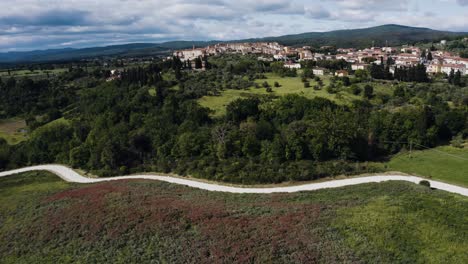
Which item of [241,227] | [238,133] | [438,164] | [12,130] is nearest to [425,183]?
[438,164]

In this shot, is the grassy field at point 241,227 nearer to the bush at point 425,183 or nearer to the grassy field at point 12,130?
the bush at point 425,183

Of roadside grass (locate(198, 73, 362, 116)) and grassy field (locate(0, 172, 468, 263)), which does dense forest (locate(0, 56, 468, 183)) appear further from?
grassy field (locate(0, 172, 468, 263))

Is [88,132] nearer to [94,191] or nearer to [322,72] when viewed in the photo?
[94,191]

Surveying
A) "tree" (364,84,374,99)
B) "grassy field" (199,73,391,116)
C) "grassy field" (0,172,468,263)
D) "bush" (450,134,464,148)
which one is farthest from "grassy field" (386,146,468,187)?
"tree" (364,84,374,99)

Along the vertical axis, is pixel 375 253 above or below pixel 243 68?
below

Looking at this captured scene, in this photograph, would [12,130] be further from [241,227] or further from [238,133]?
[241,227]

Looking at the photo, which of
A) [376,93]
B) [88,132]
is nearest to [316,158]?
[376,93]
